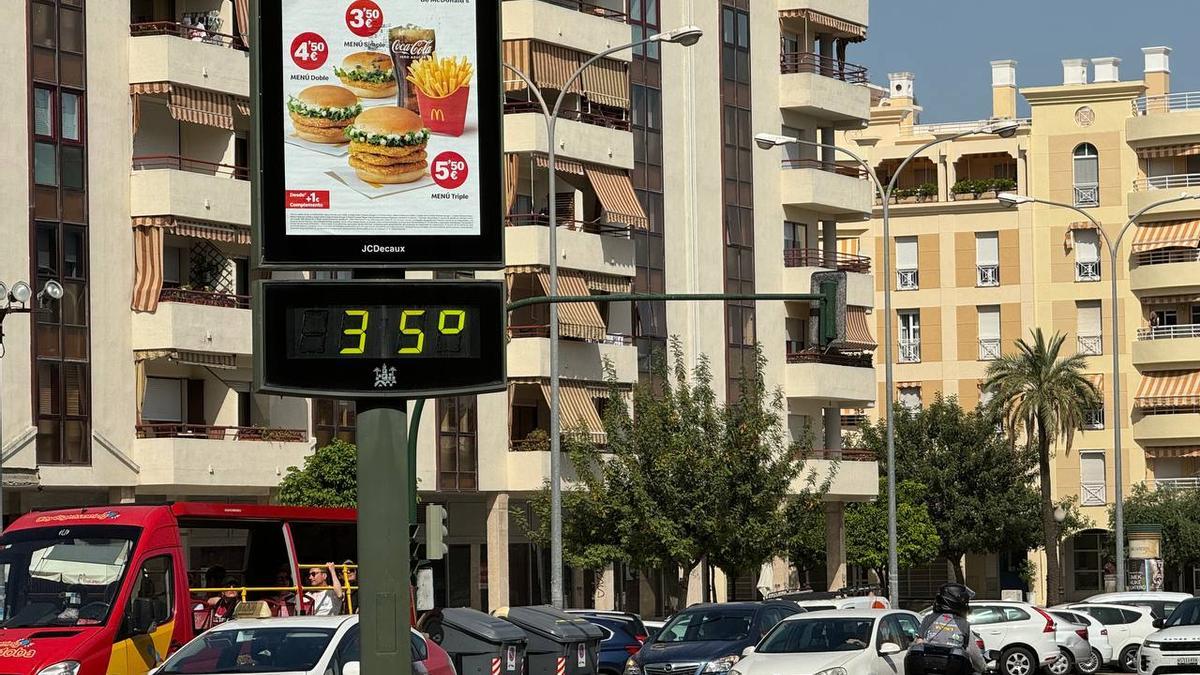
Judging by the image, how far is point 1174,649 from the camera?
31.2 m

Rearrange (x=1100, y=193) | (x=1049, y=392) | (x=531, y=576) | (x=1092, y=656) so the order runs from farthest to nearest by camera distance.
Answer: (x=1100, y=193)
(x=1049, y=392)
(x=531, y=576)
(x=1092, y=656)

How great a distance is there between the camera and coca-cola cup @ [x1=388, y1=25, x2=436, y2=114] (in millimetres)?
13930

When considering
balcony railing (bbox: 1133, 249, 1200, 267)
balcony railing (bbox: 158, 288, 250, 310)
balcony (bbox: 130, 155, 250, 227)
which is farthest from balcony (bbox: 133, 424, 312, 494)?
balcony railing (bbox: 1133, 249, 1200, 267)

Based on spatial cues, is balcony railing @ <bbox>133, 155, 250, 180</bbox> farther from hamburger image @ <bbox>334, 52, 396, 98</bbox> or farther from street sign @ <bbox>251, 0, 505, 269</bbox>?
hamburger image @ <bbox>334, 52, 396, 98</bbox>

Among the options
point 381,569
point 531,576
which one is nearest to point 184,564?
point 381,569

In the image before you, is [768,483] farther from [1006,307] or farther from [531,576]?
[1006,307]

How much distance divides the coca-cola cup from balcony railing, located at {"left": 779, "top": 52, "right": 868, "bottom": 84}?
2092 inches

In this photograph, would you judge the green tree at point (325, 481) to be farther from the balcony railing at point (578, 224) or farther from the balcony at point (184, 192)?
the balcony railing at point (578, 224)

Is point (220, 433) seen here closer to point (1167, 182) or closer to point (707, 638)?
point (707, 638)

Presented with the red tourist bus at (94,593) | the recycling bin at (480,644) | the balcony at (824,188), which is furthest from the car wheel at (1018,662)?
the balcony at (824,188)

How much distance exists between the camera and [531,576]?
60375 mm

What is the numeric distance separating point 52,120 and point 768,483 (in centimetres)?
1697

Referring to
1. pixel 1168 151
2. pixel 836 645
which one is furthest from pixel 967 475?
pixel 836 645

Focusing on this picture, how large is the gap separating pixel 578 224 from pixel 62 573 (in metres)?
33.5
